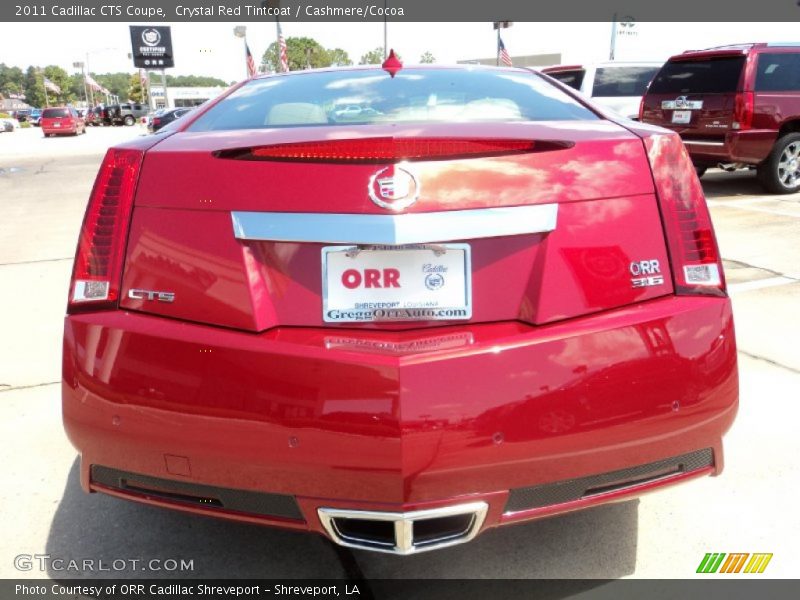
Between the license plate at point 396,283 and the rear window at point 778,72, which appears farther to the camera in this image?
the rear window at point 778,72

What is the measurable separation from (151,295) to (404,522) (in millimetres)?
884

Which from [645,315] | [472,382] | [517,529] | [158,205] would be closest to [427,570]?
[517,529]

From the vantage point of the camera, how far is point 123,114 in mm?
61656

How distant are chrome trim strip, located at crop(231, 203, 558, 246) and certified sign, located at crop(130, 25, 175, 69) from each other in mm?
66186

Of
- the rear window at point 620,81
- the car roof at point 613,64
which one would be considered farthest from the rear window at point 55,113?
the rear window at point 620,81

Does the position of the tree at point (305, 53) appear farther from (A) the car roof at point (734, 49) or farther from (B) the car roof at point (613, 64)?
(A) the car roof at point (734, 49)

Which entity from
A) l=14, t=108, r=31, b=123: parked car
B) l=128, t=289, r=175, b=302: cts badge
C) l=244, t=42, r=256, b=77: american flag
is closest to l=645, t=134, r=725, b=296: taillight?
l=128, t=289, r=175, b=302: cts badge

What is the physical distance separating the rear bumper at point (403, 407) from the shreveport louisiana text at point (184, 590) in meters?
0.43

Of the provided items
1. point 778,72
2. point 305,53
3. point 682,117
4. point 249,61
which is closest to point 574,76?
point 682,117

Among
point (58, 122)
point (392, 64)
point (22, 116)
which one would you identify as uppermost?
point (392, 64)

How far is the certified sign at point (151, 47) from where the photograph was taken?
62.3 m

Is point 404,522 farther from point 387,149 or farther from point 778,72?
point 778,72

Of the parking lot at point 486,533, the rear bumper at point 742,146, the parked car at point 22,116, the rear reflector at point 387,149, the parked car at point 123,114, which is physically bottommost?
the parked car at point 22,116

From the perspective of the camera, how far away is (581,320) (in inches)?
69.3
